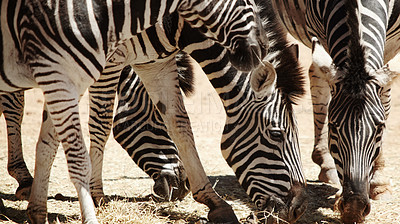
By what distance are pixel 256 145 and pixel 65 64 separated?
198cm

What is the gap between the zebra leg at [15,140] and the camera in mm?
5945

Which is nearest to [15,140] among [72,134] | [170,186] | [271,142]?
[170,186]

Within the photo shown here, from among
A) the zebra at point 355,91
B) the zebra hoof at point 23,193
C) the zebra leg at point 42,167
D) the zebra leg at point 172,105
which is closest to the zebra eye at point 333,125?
the zebra at point 355,91

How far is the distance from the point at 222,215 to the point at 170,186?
0.93 metres

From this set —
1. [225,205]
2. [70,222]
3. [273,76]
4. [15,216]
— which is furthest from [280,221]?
[15,216]

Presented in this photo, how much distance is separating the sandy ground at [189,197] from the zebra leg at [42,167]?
0.20 m

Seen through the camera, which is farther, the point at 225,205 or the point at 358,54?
the point at 225,205

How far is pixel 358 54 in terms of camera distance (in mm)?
4414

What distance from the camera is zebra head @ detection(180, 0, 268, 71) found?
448 cm

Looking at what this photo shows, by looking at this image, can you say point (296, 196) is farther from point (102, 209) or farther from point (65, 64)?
point (65, 64)

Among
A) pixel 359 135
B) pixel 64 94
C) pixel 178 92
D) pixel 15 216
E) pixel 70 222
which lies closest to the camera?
pixel 64 94

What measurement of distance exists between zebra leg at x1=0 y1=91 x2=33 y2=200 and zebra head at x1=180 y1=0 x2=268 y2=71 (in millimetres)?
2771

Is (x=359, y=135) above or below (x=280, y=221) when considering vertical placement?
above

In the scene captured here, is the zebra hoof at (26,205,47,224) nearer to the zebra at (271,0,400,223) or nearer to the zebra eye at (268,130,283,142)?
the zebra eye at (268,130,283,142)
